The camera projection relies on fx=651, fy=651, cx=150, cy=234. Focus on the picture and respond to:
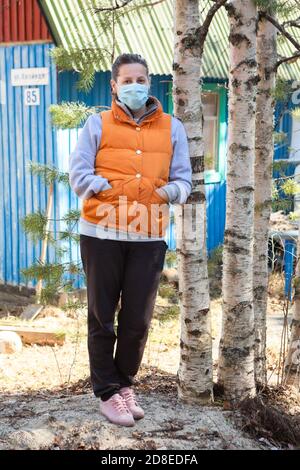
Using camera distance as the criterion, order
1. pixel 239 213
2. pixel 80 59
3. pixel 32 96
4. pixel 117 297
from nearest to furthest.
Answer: pixel 117 297 → pixel 239 213 → pixel 80 59 → pixel 32 96

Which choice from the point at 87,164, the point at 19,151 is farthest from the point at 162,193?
the point at 19,151

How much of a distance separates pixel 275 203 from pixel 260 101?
0.80 metres

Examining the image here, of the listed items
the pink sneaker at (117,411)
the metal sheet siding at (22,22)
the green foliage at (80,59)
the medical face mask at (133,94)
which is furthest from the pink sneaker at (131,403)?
the metal sheet siding at (22,22)

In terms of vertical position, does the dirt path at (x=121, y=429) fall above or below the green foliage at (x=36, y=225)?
below

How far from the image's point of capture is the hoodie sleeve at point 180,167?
3.63 metres

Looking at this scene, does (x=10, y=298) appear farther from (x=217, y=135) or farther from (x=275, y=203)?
(x=275, y=203)

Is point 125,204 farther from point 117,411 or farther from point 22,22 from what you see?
point 22,22

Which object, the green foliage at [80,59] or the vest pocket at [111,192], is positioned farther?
the green foliage at [80,59]

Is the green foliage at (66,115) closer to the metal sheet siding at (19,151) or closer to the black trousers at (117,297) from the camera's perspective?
the black trousers at (117,297)

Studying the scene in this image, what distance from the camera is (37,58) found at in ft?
27.9

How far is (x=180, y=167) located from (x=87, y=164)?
0.55m

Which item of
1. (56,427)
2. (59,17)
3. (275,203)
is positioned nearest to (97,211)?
(56,427)

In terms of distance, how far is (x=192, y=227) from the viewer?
4070 mm

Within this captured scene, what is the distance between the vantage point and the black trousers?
11.9ft
